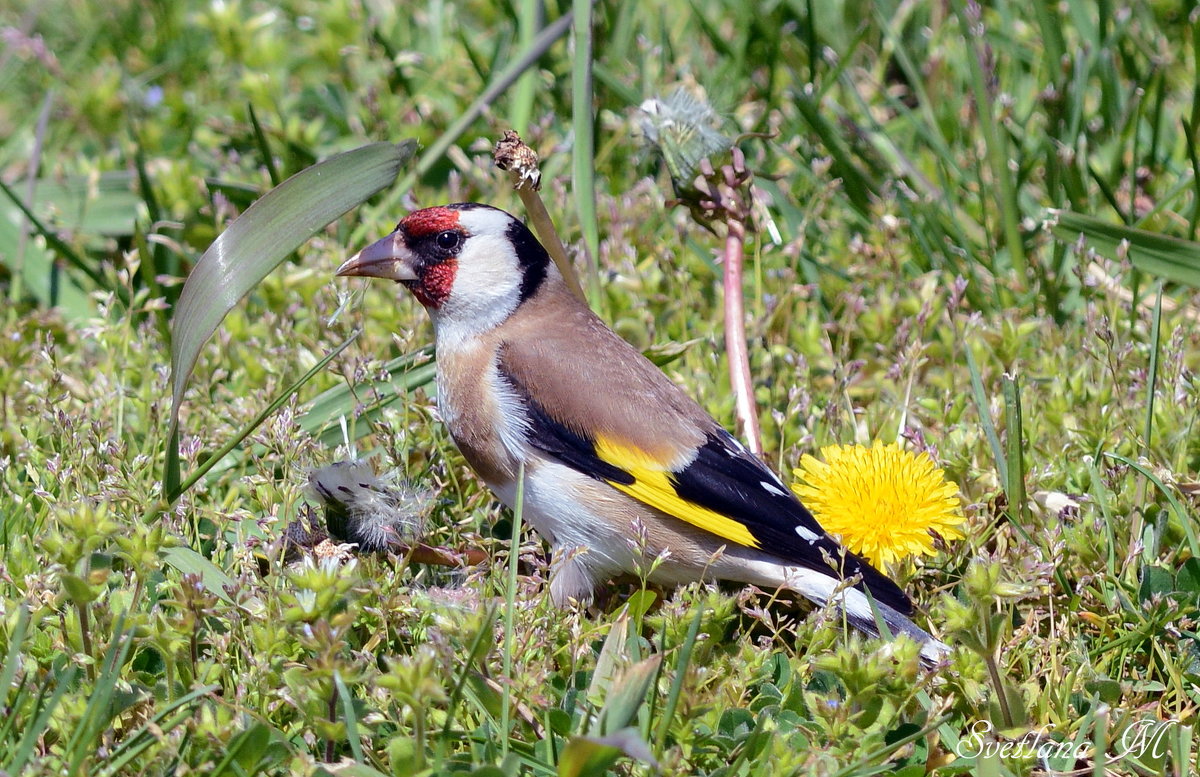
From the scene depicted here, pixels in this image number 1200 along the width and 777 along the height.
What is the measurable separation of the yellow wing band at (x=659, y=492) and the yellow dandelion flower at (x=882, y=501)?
0.79 ft

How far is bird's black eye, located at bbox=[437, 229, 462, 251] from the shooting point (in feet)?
10.7

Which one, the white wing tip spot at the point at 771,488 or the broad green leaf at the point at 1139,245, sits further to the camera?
the broad green leaf at the point at 1139,245

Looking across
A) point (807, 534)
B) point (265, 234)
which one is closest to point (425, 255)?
point (265, 234)

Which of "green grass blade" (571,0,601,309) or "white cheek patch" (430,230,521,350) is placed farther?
"green grass blade" (571,0,601,309)

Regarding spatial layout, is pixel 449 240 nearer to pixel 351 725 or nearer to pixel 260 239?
pixel 260 239

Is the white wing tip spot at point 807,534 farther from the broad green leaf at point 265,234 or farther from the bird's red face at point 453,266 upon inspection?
the broad green leaf at point 265,234

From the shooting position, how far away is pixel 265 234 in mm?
2578

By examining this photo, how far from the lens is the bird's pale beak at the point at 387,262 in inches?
128

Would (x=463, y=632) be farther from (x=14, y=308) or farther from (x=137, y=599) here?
(x=14, y=308)

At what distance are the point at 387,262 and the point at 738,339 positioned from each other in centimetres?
92

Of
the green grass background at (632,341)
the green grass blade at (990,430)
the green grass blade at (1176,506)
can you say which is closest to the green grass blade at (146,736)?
the green grass background at (632,341)

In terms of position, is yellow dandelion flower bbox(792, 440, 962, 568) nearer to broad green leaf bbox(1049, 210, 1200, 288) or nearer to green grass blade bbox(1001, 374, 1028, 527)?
green grass blade bbox(1001, 374, 1028, 527)

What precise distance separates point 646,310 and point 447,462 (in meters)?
0.97

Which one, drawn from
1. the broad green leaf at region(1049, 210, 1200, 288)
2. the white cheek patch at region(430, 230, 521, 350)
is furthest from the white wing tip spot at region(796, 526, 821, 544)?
the broad green leaf at region(1049, 210, 1200, 288)
